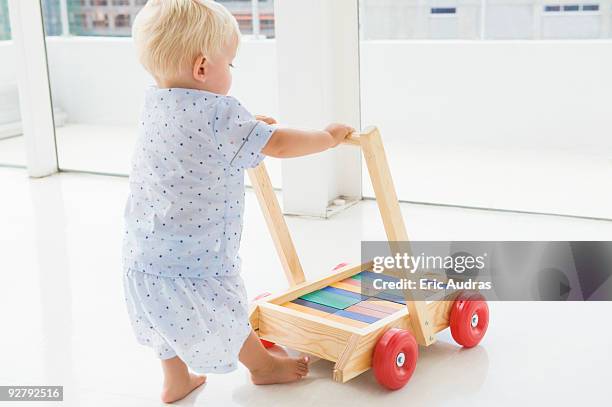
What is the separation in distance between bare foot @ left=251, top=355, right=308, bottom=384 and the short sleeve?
0.50 meters

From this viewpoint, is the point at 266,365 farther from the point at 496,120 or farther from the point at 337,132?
the point at 496,120

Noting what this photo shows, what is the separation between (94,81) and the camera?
14.3 ft

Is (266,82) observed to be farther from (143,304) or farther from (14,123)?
(143,304)

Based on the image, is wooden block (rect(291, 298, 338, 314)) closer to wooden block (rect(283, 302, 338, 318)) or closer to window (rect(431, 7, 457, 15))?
wooden block (rect(283, 302, 338, 318))

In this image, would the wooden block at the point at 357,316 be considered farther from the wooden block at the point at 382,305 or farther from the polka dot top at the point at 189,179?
the polka dot top at the point at 189,179

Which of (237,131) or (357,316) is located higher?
(237,131)

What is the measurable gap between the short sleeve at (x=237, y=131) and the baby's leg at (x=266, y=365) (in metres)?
0.45

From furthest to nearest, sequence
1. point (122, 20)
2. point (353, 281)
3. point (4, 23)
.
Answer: point (4, 23)
point (122, 20)
point (353, 281)

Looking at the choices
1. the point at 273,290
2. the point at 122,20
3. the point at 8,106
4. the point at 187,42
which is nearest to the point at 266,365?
the point at 273,290

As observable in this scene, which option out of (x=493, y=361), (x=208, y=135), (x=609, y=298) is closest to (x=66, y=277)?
(x=208, y=135)

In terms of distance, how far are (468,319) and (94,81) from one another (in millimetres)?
2985

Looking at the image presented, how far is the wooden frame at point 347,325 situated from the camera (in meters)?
1.74

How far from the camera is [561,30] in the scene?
9.75 ft

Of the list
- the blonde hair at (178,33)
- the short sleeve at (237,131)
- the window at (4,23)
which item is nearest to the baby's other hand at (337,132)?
the short sleeve at (237,131)
